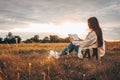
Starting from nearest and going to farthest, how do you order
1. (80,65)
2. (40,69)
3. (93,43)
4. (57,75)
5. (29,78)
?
(29,78) → (57,75) → (40,69) → (80,65) → (93,43)

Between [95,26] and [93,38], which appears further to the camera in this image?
[93,38]

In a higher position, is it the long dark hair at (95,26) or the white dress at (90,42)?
the long dark hair at (95,26)

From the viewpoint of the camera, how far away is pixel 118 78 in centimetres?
568

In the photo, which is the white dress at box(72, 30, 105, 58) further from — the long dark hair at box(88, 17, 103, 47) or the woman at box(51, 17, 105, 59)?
the long dark hair at box(88, 17, 103, 47)

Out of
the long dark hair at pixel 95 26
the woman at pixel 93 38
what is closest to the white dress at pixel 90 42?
the woman at pixel 93 38

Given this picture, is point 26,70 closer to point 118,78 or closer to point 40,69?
point 40,69

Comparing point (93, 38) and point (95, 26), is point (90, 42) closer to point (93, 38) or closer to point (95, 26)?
point (93, 38)

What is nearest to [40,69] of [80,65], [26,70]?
[26,70]

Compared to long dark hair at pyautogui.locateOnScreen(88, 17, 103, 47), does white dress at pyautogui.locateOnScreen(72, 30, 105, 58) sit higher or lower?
lower

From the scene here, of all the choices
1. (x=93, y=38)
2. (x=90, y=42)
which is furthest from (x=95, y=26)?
(x=90, y=42)

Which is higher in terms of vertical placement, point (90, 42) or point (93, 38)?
point (93, 38)

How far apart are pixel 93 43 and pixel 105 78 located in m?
2.98

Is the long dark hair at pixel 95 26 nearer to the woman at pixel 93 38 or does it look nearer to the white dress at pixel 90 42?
the woman at pixel 93 38

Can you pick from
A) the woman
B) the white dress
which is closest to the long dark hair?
the woman
